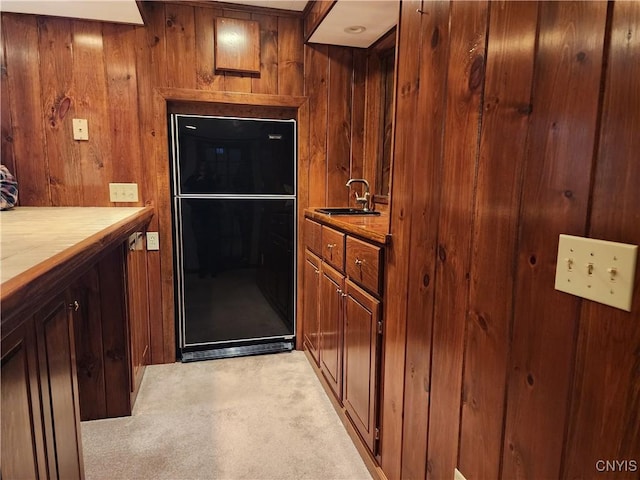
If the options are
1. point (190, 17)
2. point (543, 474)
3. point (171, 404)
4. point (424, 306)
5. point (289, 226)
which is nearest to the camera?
point (543, 474)

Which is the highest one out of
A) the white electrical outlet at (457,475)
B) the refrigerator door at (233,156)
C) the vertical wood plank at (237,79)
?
the vertical wood plank at (237,79)

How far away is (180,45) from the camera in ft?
8.42

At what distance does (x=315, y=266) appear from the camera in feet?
8.46

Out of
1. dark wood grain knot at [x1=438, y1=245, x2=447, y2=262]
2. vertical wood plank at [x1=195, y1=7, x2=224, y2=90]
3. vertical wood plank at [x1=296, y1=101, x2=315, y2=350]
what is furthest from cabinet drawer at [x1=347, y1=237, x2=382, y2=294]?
vertical wood plank at [x1=195, y1=7, x2=224, y2=90]

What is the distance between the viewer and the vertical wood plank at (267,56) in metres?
2.70

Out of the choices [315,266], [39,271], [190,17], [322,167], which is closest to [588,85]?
[39,271]

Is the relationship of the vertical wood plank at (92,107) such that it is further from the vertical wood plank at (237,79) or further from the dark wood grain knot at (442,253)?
the dark wood grain knot at (442,253)

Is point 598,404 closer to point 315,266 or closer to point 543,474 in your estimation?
point 543,474

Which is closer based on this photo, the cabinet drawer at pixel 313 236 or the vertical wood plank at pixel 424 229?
the vertical wood plank at pixel 424 229

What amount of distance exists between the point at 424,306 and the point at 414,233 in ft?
0.81

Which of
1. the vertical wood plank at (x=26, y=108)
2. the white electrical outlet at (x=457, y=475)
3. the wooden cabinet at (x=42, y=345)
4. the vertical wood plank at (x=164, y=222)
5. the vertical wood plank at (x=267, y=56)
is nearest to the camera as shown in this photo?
the wooden cabinet at (x=42, y=345)

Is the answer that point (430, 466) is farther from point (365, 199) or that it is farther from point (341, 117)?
point (341, 117)

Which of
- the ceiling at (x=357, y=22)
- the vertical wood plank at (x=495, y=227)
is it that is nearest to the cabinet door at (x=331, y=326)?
the vertical wood plank at (x=495, y=227)

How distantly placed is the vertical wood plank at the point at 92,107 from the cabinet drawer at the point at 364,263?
1.73 metres
